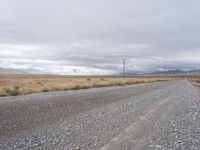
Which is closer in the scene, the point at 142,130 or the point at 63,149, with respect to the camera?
the point at 63,149

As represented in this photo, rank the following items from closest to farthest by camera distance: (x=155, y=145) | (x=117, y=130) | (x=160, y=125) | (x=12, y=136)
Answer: (x=155, y=145)
(x=12, y=136)
(x=117, y=130)
(x=160, y=125)

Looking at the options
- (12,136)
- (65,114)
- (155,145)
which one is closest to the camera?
(155,145)

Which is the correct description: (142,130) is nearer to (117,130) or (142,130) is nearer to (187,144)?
(117,130)

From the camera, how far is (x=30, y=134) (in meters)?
10.6

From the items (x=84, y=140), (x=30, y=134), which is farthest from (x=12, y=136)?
(x=84, y=140)

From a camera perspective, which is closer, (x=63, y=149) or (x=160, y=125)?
(x=63, y=149)

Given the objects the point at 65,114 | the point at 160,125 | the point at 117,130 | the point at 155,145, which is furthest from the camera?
the point at 65,114

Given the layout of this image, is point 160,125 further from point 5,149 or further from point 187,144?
point 5,149

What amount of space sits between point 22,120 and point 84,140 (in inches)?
212

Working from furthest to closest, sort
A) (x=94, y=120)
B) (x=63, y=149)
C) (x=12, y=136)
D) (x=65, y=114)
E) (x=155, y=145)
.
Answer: (x=65, y=114) → (x=94, y=120) → (x=12, y=136) → (x=155, y=145) → (x=63, y=149)

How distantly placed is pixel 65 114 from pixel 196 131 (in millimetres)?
7020

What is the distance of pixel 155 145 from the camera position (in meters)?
9.02

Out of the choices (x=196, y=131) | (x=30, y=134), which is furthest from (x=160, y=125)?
(x=30, y=134)

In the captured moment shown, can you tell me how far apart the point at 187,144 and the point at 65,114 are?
318 inches
